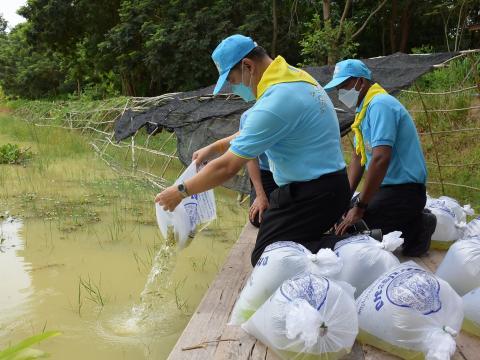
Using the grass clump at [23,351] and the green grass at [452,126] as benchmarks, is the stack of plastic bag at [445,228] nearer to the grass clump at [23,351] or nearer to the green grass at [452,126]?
the grass clump at [23,351]

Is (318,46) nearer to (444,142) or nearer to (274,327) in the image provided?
(444,142)

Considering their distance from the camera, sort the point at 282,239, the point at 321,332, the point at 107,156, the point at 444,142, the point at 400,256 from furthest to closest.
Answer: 1. the point at 107,156
2. the point at 444,142
3. the point at 400,256
4. the point at 282,239
5. the point at 321,332

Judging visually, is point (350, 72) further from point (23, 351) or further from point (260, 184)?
point (23, 351)

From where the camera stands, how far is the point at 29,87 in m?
25.3

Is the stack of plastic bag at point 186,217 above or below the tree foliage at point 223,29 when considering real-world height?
below

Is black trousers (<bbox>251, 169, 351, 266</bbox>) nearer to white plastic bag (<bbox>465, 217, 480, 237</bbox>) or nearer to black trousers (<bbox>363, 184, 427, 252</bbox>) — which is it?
black trousers (<bbox>363, 184, 427, 252</bbox>)

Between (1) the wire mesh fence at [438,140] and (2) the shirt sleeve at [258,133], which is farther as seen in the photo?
(1) the wire mesh fence at [438,140]

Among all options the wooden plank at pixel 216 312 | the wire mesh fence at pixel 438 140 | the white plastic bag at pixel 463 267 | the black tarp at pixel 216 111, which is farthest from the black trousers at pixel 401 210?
the wire mesh fence at pixel 438 140

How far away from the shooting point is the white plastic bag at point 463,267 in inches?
80.3

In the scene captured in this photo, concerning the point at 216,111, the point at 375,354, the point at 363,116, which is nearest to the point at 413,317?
the point at 375,354

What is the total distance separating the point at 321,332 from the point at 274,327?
0.16 m

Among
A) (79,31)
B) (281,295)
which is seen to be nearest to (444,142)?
(281,295)

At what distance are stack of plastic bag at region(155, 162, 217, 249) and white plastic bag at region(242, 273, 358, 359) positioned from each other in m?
0.88

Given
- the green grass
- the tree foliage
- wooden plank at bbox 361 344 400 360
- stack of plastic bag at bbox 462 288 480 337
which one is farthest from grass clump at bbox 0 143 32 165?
stack of plastic bag at bbox 462 288 480 337
